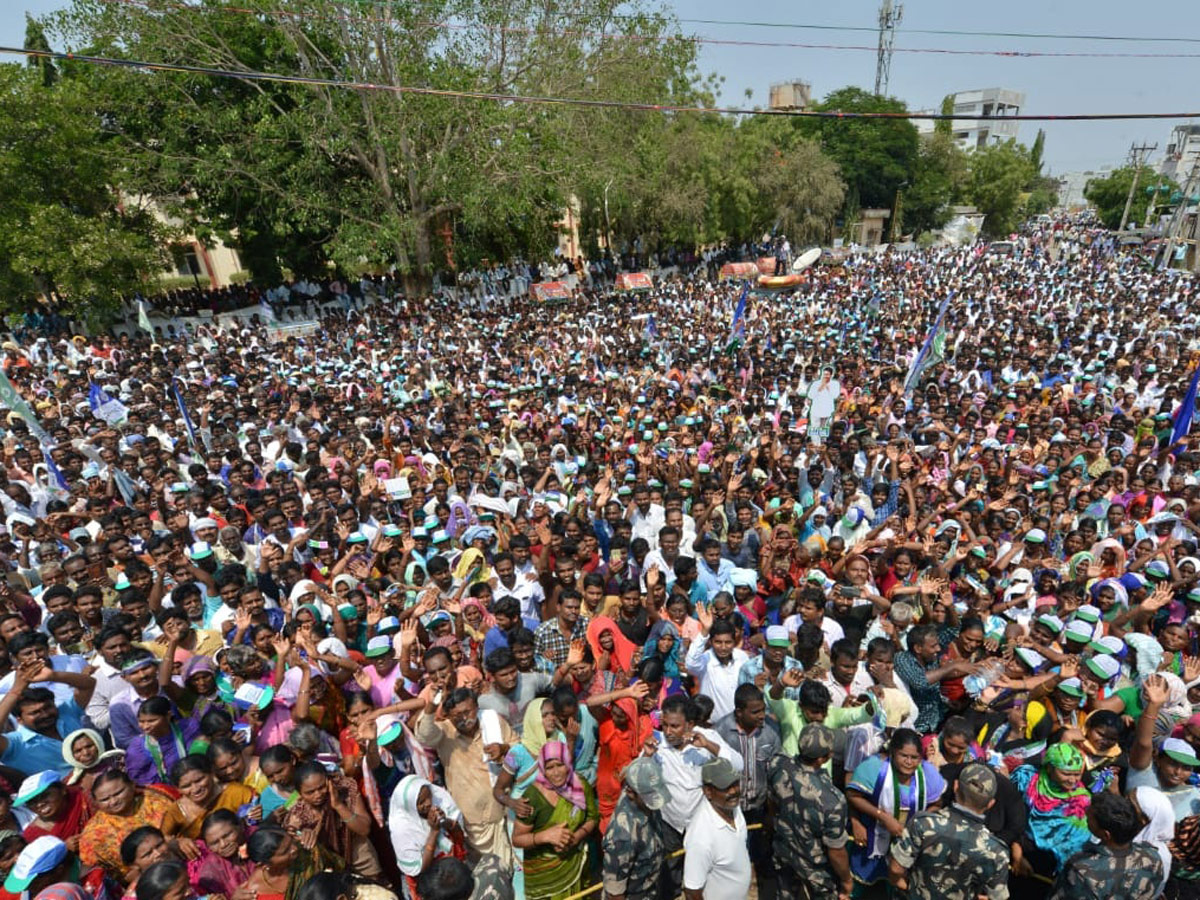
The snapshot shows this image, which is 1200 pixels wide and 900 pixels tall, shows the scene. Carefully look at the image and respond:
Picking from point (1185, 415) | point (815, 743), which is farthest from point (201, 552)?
point (1185, 415)

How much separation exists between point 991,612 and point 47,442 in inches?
424

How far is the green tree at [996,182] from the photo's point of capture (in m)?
57.5

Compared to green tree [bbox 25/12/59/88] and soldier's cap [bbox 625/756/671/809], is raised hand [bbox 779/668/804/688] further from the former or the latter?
green tree [bbox 25/12/59/88]

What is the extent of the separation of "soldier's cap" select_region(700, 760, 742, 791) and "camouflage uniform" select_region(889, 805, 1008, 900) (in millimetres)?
801

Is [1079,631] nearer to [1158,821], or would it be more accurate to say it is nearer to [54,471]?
[1158,821]

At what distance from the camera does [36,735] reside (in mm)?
3299

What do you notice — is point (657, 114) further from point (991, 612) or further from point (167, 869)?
point (167, 869)

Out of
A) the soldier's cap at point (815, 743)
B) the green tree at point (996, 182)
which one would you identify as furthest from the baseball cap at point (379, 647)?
the green tree at point (996, 182)

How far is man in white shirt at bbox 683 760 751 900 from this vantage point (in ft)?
8.59

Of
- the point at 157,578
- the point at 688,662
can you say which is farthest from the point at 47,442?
the point at 688,662

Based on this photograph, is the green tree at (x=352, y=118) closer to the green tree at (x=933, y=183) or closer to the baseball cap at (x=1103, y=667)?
the baseball cap at (x=1103, y=667)

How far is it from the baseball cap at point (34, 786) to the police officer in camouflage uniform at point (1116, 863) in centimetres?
413

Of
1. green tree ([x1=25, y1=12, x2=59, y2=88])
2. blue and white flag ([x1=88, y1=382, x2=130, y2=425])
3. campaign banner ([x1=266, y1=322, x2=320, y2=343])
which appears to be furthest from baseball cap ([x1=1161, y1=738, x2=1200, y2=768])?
green tree ([x1=25, y1=12, x2=59, y2=88])

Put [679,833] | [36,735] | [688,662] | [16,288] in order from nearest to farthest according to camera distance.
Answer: [679,833]
[36,735]
[688,662]
[16,288]
